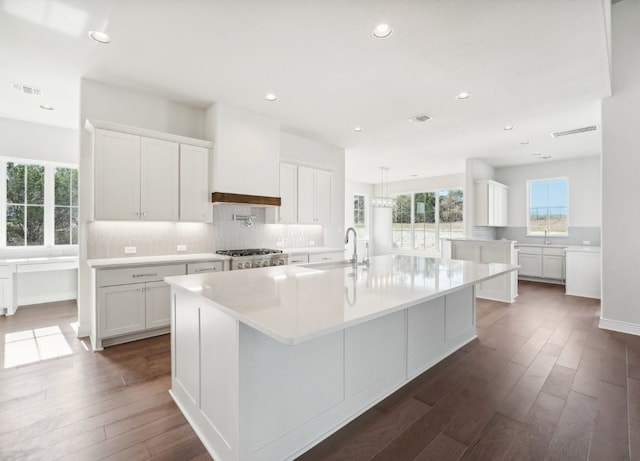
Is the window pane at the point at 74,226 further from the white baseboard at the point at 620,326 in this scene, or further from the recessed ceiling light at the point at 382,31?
the white baseboard at the point at 620,326

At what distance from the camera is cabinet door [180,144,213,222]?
387cm

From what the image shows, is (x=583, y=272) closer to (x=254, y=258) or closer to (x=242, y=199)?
(x=254, y=258)

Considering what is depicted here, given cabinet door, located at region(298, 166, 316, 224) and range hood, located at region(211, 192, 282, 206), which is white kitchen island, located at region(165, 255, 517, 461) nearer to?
range hood, located at region(211, 192, 282, 206)

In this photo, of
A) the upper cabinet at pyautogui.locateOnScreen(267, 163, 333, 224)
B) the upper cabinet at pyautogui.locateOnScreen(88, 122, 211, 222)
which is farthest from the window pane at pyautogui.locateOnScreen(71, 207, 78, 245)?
the upper cabinet at pyautogui.locateOnScreen(267, 163, 333, 224)

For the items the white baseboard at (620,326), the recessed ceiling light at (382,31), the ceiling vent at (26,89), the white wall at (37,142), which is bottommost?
the white baseboard at (620,326)

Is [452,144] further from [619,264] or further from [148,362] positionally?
[148,362]

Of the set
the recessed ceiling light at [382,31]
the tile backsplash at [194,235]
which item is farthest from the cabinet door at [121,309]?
the recessed ceiling light at [382,31]

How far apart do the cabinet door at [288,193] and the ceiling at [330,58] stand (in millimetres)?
772

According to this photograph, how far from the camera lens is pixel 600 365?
2.81 meters

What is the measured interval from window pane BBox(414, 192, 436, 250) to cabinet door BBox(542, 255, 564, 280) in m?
2.98

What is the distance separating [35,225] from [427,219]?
9419 mm

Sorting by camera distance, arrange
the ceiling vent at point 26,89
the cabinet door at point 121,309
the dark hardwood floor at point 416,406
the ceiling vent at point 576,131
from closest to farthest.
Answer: the dark hardwood floor at point 416,406, the cabinet door at point 121,309, the ceiling vent at point 26,89, the ceiling vent at point 576,131

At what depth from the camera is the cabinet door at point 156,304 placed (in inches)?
132

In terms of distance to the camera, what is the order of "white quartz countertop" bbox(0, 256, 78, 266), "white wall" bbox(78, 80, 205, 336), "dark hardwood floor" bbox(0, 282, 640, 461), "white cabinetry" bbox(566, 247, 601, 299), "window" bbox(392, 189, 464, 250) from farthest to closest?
"window" bbox(392, 189, 464, 250), "white cabinetry" bbox(566, 247, 601, 299), "white quartz countertop" bbox(0, 256, 78, 266), "white wall" bbox(78, 80, 205, 336), "dark hardwood floor" bbox(0, 282, 640, 461)
